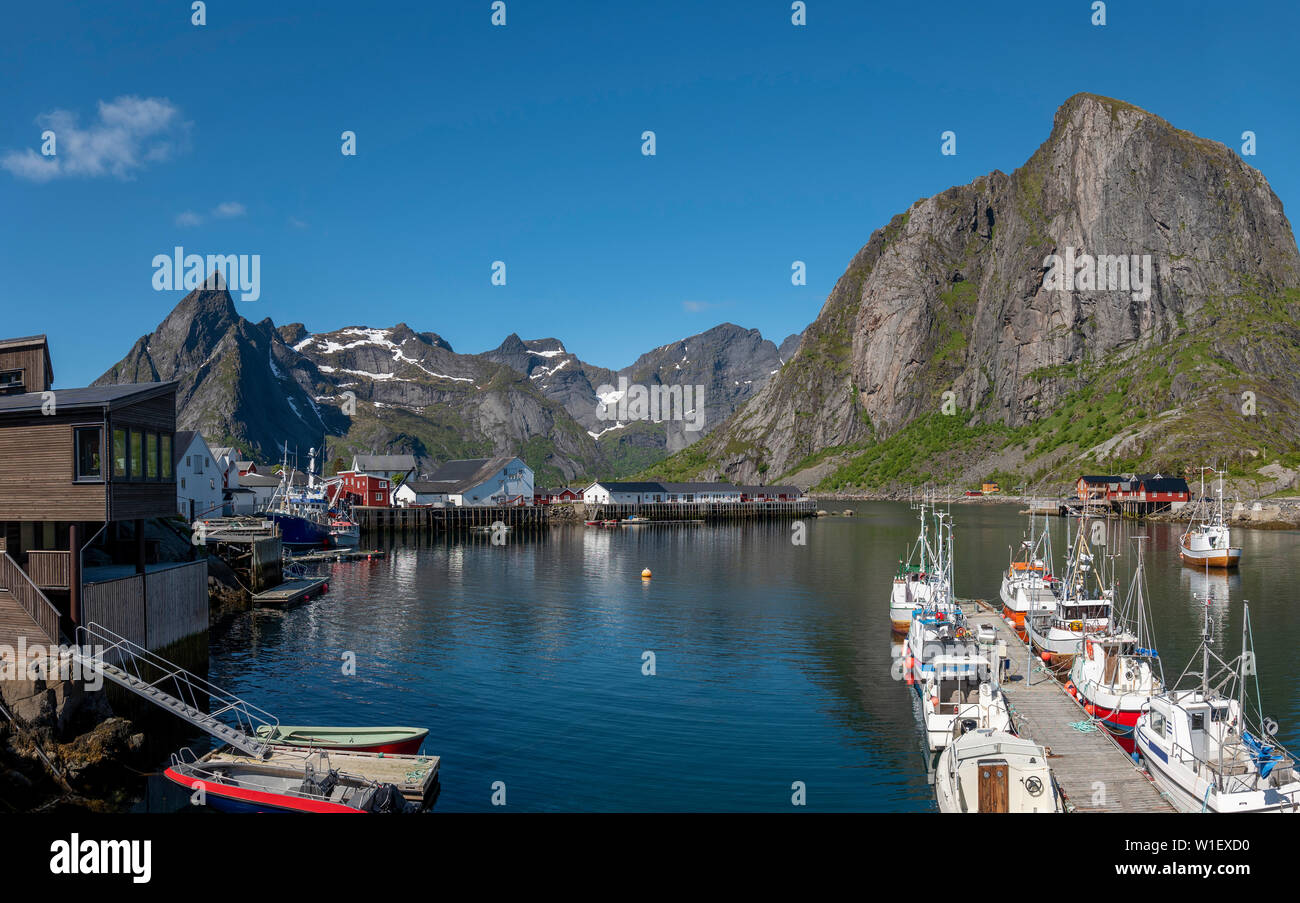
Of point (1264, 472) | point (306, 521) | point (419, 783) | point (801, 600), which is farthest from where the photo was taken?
point (1264, 472)

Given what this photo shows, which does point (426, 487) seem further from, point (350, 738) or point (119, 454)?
point (350, 738)

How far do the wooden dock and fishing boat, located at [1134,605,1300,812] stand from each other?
5542 centimetres

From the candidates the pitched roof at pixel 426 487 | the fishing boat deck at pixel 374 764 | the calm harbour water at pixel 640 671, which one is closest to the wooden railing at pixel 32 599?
the calm harbour water at pixel 640 671

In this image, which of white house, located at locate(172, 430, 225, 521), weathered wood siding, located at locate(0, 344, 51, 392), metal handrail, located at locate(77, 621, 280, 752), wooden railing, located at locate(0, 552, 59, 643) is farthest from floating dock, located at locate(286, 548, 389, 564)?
wooden railing, located at locate(0, 552, 59, 643)

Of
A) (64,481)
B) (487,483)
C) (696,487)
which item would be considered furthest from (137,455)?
(696,487)

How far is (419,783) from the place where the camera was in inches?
974

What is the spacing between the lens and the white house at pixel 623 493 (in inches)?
6521

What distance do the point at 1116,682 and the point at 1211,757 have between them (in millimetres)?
9837

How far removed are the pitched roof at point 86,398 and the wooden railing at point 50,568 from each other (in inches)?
201

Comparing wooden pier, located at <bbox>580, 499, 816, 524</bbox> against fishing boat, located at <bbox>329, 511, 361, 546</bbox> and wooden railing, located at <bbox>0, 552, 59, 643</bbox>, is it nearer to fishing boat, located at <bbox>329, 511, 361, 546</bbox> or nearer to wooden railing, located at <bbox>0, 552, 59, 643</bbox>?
fishing boat, located at <bbox>329, 511, 361, 546</bbox>

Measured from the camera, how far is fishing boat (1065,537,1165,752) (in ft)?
108

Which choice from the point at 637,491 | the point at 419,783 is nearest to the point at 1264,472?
the point at 637,491

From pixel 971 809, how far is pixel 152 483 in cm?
3113
